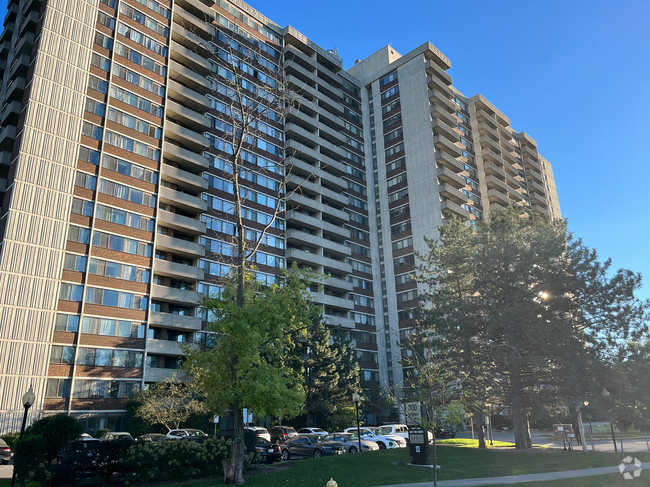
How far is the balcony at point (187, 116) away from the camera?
5712cm

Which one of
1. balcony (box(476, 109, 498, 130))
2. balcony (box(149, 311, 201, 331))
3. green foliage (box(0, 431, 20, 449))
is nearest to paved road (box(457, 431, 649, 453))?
balcony (box(149, 311, 201, 331))

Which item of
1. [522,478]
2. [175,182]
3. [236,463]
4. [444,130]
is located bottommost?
[522,478]

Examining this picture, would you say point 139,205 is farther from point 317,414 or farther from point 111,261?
point 317,414

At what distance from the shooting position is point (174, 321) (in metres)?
50.0

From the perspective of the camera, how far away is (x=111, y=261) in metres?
46.8

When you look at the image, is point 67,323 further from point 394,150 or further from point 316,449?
point 394,150

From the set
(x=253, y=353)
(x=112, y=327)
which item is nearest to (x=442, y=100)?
(x=112, y=327)

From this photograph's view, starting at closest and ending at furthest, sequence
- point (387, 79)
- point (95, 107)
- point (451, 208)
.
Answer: point (95, 107) → point (451, 208) → point (387, 79)

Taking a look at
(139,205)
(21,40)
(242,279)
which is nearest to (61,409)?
(139,205)

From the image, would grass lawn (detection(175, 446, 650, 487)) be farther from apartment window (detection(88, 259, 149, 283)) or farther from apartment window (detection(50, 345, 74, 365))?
apartment window (detection(88, 259, 149, 283))

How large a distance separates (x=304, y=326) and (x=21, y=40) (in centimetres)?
4918

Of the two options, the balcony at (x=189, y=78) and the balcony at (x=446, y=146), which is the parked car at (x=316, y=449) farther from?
the balcony at (x=446, y=146)

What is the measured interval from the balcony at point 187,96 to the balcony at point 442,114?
36.4m

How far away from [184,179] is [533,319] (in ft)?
130
